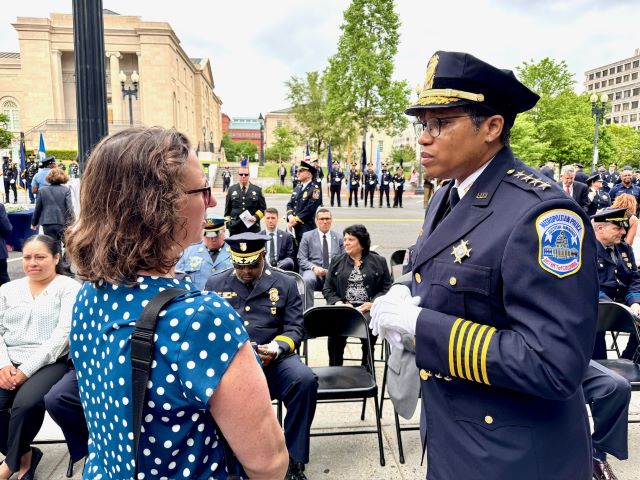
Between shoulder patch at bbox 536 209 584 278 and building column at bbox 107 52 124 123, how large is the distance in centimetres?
5812

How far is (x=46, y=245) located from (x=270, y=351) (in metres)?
2.04

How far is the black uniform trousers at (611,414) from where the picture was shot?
120 inches

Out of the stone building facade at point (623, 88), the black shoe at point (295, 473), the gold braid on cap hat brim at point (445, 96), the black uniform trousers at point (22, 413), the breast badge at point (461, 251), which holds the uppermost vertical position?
the stone building facade at point (623, 88)

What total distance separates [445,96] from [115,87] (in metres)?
60.0

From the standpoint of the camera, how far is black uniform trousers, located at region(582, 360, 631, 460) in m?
3.04

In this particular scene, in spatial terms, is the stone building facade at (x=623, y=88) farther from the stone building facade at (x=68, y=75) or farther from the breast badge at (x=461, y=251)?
the breast badge at (x=461, y=251)

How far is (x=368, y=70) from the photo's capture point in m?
Result: 28.5

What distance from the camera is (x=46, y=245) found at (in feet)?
12.2

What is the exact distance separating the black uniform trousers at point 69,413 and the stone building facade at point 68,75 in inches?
1948

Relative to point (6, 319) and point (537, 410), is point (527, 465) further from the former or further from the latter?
point (6, 319)

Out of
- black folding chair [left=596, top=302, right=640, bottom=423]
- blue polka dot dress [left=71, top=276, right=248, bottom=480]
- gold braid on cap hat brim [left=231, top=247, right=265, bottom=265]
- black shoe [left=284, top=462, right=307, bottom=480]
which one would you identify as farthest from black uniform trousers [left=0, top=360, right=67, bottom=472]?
black folding chair [left=596, top=302, right=640, bottom=423]

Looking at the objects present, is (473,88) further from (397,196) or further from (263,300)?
(397,196)

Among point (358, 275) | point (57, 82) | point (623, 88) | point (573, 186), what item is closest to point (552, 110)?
point (573, 186)

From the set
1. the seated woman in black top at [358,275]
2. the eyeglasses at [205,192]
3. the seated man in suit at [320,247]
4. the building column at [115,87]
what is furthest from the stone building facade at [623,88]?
the eyeglasses at [205,192]
